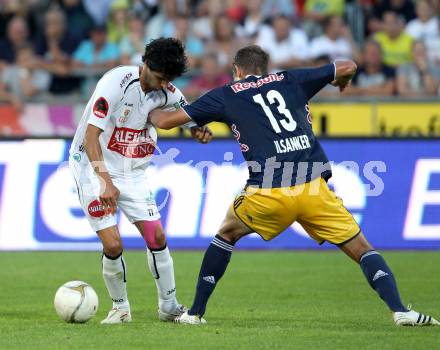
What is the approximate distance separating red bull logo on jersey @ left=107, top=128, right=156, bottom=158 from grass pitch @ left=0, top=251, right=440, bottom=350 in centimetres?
138

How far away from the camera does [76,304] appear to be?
324 inches

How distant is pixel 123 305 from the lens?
28.0 ft

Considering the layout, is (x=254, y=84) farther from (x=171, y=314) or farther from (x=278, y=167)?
(x=171, y=314)

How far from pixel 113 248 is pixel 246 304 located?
167cm

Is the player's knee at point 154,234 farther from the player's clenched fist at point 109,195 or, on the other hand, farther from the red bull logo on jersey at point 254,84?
the red bull logo on jersey at point 254,84

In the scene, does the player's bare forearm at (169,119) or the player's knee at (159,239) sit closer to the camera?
the player's bare forearm at (169,119)

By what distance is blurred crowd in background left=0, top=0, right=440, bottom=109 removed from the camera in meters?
17.2

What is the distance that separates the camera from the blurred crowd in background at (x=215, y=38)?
17156 mm

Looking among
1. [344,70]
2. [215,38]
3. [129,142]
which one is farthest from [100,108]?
[215,38]

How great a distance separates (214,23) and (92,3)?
230cm

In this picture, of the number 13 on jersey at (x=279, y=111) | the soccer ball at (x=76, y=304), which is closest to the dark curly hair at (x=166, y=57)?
the number 13 on jersey at (x=279, y=111)

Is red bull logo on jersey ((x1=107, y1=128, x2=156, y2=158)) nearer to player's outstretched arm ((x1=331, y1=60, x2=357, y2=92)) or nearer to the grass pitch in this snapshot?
the grass pitch

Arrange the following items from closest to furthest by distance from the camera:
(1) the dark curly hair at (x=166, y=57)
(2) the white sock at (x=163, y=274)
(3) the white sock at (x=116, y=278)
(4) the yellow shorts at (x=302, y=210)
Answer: (4) the yellow shorts at (x=302, y=210), (1) the dark curly hair at (x=166, y=57), (3) the white sock at (x=116, y=278), (2) the white sock at (x=163, y=274)

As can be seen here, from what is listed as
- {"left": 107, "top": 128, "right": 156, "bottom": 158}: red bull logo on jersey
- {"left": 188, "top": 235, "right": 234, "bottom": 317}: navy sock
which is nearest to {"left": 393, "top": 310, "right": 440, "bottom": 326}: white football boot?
{"left": 188, "top": 235, "right": 234, "bottom": 317}: navy sock
